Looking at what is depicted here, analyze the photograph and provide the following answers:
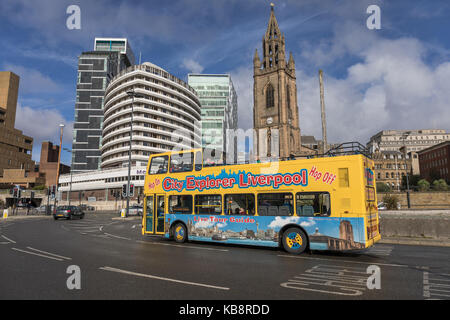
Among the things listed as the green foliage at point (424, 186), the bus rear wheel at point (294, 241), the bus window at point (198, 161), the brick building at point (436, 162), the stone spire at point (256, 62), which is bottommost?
the bus rear wheel at point (294, 241)

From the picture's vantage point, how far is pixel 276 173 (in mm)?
10742

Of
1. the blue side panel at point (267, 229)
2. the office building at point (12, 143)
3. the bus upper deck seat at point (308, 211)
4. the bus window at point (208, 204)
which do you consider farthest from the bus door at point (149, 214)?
the office building at point (12, 143)

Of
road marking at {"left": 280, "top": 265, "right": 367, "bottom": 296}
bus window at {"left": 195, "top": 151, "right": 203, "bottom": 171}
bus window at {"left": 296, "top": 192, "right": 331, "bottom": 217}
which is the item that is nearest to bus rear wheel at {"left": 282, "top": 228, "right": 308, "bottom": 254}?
bus window at {"left": 296, "top": 192, "right": 331, "bottom": 217}

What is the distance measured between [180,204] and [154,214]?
1768 mm

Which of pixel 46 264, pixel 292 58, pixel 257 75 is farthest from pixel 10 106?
pixel 46 264

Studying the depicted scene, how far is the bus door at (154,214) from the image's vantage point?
13.7 metres

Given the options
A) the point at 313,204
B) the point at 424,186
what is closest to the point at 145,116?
the point at 424,186

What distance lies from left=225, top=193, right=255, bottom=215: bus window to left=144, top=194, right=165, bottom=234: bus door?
3.70 meters

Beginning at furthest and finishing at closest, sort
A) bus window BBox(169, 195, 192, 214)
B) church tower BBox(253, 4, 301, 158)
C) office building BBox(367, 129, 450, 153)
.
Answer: office building BBox(367, 129, 450, 153) < church tower BBox(253, 4, 301, 158) < bus window BBox(169, 195, 192, 214)

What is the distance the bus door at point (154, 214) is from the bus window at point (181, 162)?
1.64m

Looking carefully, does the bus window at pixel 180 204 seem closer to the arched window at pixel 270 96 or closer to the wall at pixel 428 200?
the wall at pixel 428 200

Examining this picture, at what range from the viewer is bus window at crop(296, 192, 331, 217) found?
970 cm

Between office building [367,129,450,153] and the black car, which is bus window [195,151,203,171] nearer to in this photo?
the black car

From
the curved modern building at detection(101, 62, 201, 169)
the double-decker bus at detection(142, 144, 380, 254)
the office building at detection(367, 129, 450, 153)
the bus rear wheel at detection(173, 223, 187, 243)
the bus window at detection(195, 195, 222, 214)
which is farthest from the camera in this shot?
the office building at detection(367, 129, 450, 153)
